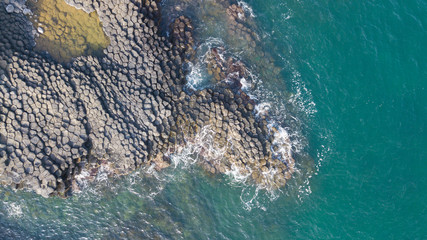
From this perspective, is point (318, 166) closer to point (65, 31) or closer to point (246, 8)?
point (246, 8)

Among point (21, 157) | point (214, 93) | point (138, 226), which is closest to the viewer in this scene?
point (21, 157)

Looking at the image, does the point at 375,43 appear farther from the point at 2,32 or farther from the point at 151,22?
the point at 2,32

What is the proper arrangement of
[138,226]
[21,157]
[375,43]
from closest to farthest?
[21,157], [138,226], [375,43]

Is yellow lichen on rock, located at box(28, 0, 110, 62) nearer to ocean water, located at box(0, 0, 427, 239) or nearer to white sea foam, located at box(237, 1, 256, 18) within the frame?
ocean water, located at box(0, 0, 427, 239)

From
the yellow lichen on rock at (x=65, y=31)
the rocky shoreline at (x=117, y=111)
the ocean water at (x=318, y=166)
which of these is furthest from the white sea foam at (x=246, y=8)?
the yellow lichen on rock at (x=65, y=31)

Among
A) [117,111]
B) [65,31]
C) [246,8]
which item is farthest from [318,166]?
[65,31]

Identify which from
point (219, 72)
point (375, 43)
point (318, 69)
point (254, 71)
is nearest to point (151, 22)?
point (219, 72)

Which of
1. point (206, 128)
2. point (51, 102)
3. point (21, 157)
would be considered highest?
point (206, 128)

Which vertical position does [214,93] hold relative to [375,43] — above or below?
below
